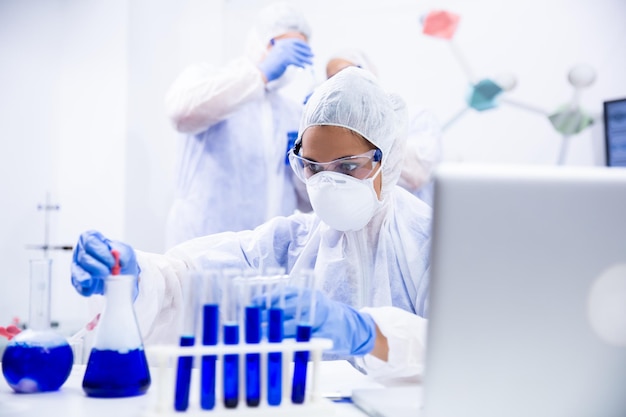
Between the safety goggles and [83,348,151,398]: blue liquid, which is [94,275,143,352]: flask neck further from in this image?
the safety goggles

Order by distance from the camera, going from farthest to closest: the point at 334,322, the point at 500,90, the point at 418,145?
the point at 500,90
the point at 418,145
the point at 334,322

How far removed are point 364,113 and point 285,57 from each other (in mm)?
1127

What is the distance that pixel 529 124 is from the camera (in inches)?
129

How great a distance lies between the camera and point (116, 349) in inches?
37.1

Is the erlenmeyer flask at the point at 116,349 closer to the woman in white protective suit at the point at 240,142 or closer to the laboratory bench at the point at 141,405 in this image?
the laboratory bench at the point at 141,405

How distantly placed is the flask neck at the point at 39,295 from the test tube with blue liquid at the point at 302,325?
0.37m

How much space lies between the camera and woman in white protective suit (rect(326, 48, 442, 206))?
2629 millimetres

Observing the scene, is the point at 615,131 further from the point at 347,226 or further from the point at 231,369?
the point at 231,369

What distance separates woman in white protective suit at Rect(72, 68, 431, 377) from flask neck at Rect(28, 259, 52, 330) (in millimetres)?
370

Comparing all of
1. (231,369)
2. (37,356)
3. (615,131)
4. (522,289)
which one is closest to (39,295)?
(37,356)

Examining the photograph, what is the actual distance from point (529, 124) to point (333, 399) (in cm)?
256

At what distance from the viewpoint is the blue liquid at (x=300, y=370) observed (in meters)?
0.88

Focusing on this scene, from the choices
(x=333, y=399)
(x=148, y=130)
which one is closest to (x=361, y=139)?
(x=333, y=399)

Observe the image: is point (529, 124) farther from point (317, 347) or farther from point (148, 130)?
point (317, 347)
